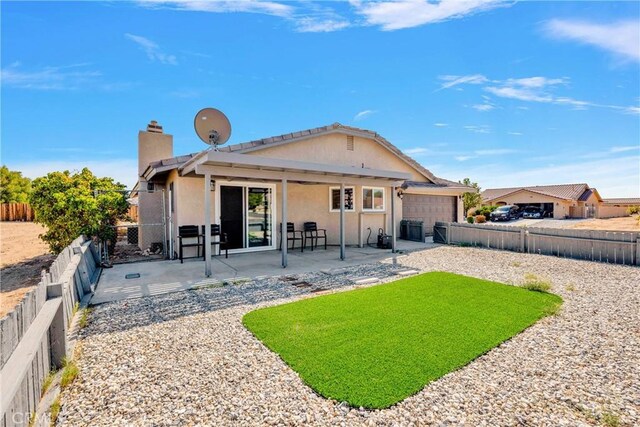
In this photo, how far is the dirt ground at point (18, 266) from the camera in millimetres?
7441

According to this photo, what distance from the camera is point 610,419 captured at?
2.54 m

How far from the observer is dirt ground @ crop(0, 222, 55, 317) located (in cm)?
744

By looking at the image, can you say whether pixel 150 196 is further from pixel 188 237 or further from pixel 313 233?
pixel 313 233

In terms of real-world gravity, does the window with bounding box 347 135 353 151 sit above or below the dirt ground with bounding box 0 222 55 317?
above

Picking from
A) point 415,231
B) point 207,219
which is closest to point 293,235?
point 207,219

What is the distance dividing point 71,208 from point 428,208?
50.5 feet

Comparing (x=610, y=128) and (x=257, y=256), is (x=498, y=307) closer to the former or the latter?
(x=257, y=256)

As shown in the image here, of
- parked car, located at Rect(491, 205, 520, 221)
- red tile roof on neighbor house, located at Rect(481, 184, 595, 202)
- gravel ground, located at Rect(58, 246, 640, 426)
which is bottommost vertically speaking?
gravel ground, located at Rect(58, 246, 640, 426)

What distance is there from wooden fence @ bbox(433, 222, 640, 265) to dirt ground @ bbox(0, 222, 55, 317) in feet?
48.8

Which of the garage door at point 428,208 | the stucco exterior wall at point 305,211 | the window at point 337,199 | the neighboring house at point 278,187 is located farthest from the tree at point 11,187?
the garage door at point 428,208

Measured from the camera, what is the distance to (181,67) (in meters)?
11.7

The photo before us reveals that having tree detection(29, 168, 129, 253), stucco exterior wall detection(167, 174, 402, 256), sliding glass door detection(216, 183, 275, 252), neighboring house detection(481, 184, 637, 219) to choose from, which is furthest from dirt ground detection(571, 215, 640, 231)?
tree detection(29, 168, 129, 253)

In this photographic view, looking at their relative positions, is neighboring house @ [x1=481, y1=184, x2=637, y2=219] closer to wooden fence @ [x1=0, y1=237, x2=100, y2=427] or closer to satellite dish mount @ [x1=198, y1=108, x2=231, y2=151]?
satellite dish mount @ [x1=198, y1=108, x2=231, y2=151]

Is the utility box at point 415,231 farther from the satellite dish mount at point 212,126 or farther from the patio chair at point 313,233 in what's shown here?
the satellite dish mount at point 212,126
